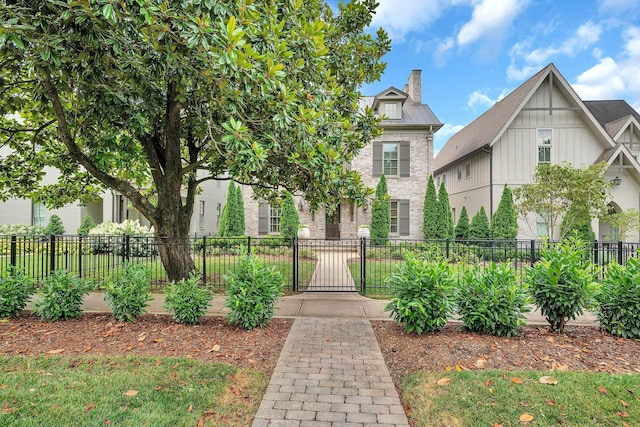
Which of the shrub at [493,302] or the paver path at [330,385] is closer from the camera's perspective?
the paver path at [330,385]

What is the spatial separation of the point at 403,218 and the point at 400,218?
0.16 metres

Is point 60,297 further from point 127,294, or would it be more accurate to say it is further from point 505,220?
point 505,220

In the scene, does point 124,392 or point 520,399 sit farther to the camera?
point 124,392

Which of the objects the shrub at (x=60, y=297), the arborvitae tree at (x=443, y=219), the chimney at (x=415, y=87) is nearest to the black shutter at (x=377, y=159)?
the arborvitae tree at (x=443, y=219)

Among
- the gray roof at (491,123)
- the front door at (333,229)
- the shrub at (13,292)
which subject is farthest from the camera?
the front door at (333,229)

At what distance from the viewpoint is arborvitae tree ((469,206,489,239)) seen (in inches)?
647

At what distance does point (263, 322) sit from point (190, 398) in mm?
2037

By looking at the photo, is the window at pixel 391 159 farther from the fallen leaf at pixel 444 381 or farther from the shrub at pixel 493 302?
the fallen leaf at pixel 444 381

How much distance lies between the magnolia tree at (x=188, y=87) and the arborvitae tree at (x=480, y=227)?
1136 centimetres

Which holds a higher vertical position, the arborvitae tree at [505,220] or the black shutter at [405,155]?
the black shutter at [405,155]

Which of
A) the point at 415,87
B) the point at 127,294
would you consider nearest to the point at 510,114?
the point at 415,87

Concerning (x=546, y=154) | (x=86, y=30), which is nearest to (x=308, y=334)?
(x=86, y=30)

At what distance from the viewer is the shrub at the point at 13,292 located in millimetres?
5617

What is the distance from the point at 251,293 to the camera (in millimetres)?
5098
